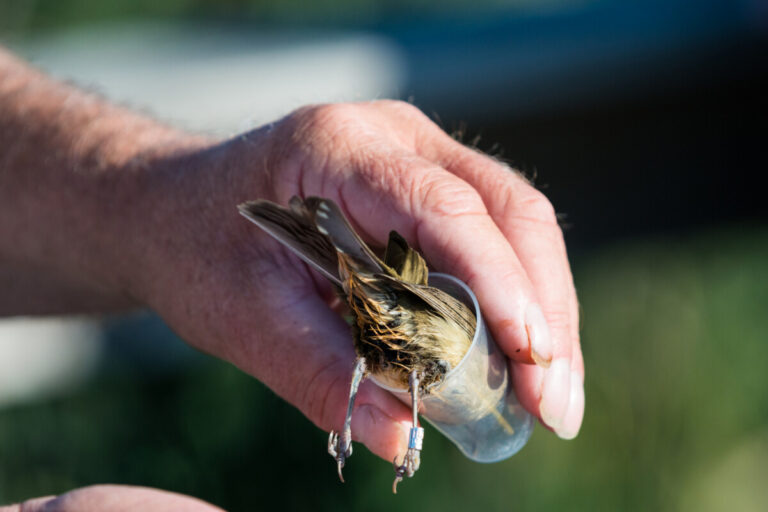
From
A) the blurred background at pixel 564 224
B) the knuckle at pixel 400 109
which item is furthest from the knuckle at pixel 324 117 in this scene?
the blurred background at pixel 564 224

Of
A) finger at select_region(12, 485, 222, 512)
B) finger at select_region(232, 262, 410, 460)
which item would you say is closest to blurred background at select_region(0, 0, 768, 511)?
finger at select_region(232, 262, 410, 460)

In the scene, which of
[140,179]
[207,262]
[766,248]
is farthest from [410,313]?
[766,248]

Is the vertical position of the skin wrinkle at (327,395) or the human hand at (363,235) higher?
the human hand at (363,235)

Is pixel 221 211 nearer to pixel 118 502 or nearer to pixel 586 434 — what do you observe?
pixel 118 502

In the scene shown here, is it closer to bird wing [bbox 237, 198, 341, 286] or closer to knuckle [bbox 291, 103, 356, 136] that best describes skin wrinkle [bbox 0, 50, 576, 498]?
knuckle [bbox 291, 103, 356, 136]

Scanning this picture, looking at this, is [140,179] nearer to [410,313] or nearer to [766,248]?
[410,313]

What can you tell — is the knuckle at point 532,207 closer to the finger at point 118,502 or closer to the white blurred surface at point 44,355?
the finger at point 118,502
